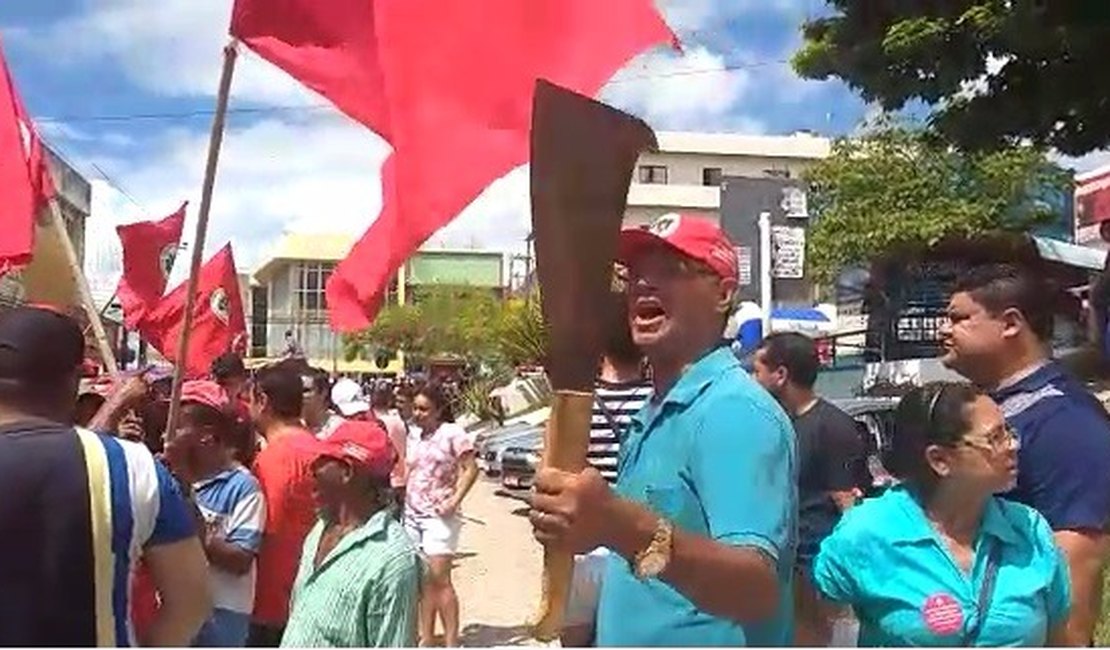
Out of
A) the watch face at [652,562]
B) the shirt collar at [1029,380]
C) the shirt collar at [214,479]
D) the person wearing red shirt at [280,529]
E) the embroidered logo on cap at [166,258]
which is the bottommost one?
the person wearing red shirt at [280,529]

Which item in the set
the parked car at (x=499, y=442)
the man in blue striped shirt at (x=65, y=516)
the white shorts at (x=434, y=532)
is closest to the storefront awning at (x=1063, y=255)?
the man in blue striped shirt at (x=65, y=516)

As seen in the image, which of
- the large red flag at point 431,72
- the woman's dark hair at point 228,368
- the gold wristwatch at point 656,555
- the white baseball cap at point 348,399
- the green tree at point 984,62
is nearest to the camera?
the gold wristwatch at point 656,555

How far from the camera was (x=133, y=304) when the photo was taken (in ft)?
25.5

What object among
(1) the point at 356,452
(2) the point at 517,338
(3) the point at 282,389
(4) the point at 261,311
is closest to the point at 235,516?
(1) the point at 356,452

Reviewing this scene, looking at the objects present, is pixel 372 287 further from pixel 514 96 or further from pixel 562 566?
pixel 562 566

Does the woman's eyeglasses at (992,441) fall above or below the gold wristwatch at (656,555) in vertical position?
above

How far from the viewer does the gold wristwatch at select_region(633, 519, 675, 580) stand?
2.00 metres

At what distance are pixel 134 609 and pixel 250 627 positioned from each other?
1.60 m

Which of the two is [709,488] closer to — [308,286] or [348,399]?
[348,399]

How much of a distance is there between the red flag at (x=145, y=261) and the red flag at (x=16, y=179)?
2.39m

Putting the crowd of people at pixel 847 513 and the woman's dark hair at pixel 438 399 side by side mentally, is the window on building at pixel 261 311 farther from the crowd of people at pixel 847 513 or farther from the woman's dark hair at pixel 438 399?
the crowd of people at pixel 847 513

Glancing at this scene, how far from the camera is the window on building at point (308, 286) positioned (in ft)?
224

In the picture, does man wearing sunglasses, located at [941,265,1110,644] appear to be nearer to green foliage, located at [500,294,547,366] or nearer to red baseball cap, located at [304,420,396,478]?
red baseball cap, located at [304,420,396,478]

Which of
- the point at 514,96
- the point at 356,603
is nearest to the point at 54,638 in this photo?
the point at 356,603
